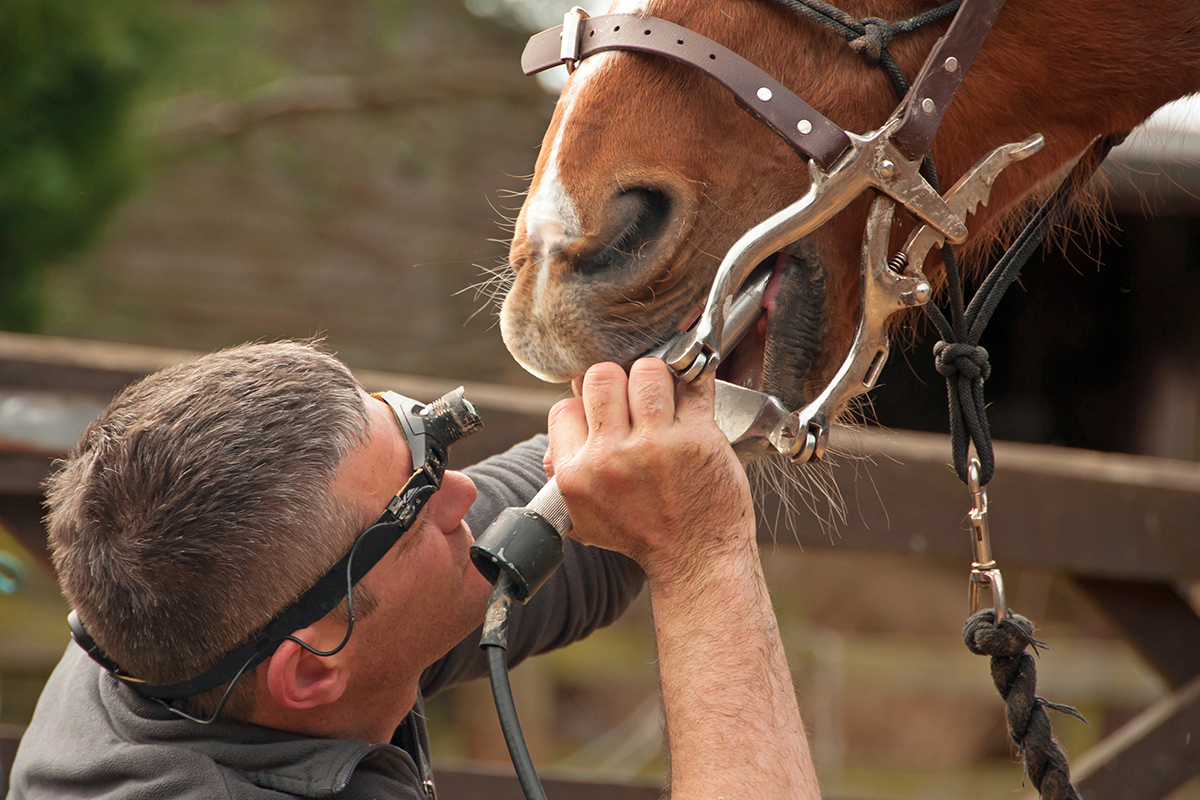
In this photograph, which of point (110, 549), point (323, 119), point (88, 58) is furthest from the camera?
point (323, 119)

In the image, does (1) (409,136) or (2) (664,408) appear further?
(1) (409,136)

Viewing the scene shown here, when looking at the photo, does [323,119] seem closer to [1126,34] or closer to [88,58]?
[88,58]

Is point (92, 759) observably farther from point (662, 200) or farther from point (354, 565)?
point (662, 200)

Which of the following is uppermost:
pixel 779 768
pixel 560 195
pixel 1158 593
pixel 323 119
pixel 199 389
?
pixel 560 195

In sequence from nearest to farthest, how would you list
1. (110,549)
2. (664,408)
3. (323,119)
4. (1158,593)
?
(664,408), (110,549), (1158,593), (323,119)

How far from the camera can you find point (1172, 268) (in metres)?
4.35

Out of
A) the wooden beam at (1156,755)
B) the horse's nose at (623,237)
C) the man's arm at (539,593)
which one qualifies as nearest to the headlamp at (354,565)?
the man's arm at (539,593)

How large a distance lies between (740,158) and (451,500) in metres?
0.62

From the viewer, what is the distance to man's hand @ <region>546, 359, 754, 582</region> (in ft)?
3.37

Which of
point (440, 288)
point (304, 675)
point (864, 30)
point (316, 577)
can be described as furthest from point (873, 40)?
point (440, 288)

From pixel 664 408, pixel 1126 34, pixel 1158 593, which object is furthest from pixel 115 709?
pixel 1158 593

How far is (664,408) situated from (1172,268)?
4.13 metres

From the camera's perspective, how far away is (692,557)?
1085 mm

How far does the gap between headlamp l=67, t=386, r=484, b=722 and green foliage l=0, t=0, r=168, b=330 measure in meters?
2.98
